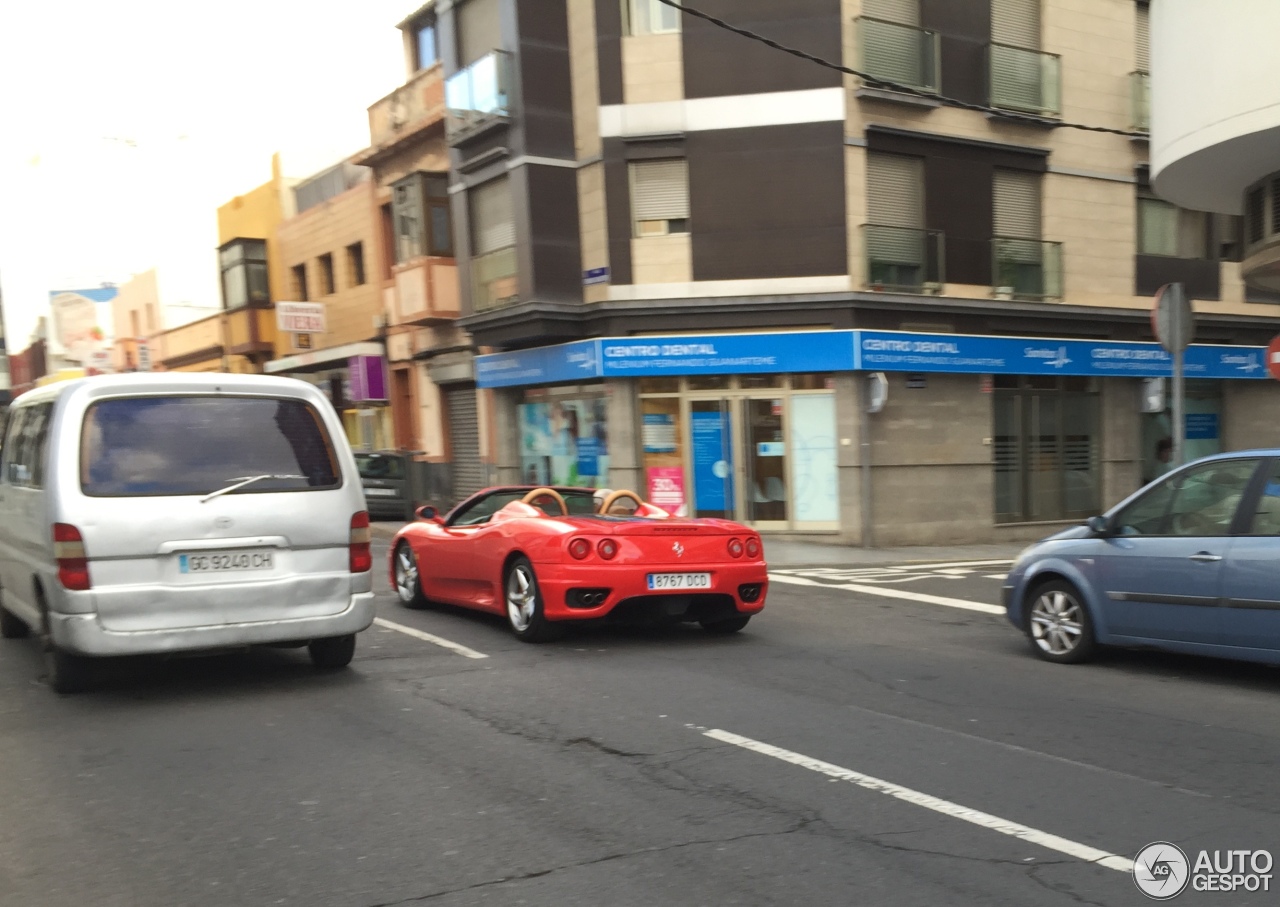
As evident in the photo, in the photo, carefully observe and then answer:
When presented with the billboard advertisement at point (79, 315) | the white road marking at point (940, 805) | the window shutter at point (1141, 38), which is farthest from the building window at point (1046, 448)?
the billboard advertisement at point (79, 315)

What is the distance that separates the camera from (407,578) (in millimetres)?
10609

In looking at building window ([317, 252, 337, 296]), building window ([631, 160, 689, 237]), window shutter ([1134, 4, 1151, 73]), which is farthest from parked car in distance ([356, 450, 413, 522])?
window shutter ([1134, 4, 1151, 73])

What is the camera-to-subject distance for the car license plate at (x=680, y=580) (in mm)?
8273

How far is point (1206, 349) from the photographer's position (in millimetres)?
23000

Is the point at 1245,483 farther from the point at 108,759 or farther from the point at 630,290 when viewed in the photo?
the point at 630,290

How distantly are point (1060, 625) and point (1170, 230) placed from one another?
57.4 feet

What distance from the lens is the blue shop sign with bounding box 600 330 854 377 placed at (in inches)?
715

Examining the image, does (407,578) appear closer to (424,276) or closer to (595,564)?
(595,564)

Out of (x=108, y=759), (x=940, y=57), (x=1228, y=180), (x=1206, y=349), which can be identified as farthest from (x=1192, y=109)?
(x=108, y=759)

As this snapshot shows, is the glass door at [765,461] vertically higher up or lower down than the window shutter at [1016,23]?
lower down

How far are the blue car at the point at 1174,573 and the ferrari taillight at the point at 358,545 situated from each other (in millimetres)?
4706

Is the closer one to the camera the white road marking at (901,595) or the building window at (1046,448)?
the white road marking at (901,595)

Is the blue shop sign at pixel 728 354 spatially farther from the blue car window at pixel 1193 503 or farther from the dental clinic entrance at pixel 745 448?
the blue car window at pixel 1193 503

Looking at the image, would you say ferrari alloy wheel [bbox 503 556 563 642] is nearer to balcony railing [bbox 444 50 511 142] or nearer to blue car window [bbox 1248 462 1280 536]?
blue car window [bbox 1248 462 1280 536]
